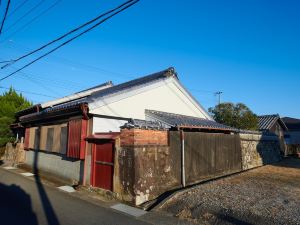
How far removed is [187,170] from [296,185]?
456 cm

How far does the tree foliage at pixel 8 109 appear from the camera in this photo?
19.4 meters

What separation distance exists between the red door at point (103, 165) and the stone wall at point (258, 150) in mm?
9028

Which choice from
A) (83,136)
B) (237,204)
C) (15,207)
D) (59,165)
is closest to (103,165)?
(83,136)

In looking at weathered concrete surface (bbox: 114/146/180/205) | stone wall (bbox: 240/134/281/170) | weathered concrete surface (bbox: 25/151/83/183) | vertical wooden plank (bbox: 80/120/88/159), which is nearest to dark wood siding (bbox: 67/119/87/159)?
vertical wooden plank (bbox: 80/120/88/159)

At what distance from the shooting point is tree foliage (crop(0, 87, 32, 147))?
19402mm

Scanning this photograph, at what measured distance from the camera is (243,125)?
2450 cm

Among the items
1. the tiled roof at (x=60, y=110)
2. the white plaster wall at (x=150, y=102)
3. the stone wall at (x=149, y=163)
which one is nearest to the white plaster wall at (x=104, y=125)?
the white plaster wall at (x=150, y=102)

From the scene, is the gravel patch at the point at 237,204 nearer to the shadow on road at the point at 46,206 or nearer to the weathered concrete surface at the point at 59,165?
the shadow on road at the point at 46,206

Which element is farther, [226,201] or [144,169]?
[144,169]

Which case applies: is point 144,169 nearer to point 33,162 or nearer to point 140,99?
point 140,99

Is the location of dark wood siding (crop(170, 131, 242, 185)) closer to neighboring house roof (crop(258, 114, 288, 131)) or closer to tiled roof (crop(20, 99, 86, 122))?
tiled roof (crop(20, 99, 86, 122))

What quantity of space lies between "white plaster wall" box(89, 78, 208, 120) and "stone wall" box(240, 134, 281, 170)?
4.04m

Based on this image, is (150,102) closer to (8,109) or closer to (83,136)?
(83,136)

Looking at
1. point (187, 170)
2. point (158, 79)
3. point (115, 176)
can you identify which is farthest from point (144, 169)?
point (158, 79)
